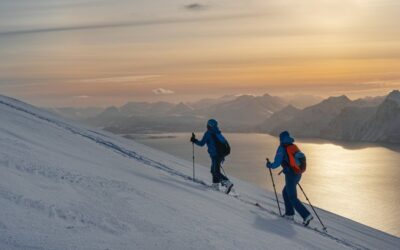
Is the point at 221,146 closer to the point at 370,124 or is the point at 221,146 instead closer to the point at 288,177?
the point at 288,177

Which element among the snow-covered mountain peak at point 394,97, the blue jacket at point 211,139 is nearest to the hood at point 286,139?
the blue jacket at point 211,139

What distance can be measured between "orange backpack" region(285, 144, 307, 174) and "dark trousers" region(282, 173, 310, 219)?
10.1 inches

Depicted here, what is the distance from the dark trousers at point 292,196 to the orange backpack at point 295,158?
0.84ft

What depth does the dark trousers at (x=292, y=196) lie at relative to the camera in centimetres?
974

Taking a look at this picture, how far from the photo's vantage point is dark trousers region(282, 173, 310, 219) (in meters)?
9.74

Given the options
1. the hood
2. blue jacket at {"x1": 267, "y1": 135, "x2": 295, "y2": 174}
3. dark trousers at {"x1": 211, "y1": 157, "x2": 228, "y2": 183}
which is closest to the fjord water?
dark trousers at {"x1": 211, "y1": 157, "x2": 228, "y2": 183}

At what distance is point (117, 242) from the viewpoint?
4.41m

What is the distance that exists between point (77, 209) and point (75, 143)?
660 centimetres

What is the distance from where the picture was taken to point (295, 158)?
9500 millimetres

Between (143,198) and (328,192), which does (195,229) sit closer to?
(143,198)

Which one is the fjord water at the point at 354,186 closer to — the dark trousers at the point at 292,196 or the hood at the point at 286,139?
the dark trousers at the point at 292,196

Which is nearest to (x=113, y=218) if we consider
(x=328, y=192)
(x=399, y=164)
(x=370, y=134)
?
(x=328, y=192)

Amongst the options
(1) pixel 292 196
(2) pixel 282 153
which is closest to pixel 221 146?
(2) pixel 282 153

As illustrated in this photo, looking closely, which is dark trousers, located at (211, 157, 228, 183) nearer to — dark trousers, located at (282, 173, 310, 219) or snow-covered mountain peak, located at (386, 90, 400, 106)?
dark trousers, located at (282, 173, 310, 219)
